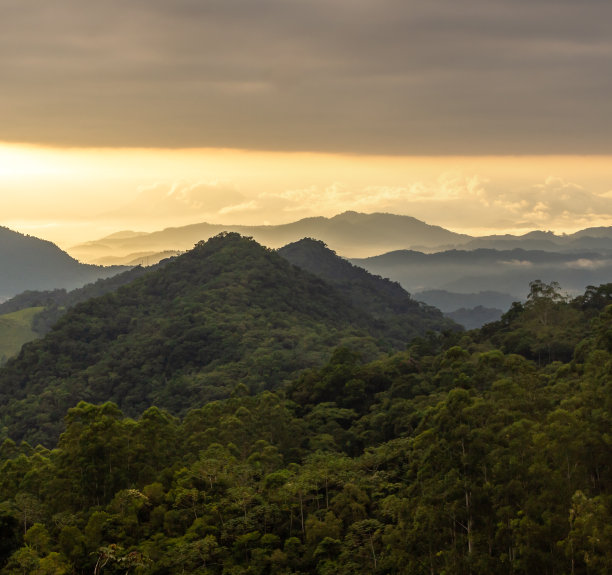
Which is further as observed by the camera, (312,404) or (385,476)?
(312,404)

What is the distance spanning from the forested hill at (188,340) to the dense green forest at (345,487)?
36904mm

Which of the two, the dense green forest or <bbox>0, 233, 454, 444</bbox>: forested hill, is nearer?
the dense green forest

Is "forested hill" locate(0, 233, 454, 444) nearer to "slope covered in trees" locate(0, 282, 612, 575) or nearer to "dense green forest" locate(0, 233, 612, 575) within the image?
"dense green forest" locate(0, 233, 612, 575)

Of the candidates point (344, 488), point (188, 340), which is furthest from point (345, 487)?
point (188, 340)

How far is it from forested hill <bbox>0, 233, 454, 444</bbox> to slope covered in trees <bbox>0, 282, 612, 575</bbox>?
39.4 m

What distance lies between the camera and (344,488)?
4028 centimetres

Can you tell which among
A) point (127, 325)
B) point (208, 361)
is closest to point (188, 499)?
point (208, 361)

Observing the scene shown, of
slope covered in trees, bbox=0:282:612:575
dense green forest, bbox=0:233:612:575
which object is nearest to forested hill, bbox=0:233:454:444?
dense green forest, bbox=0:233:612:575

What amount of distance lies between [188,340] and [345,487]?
2877 inches

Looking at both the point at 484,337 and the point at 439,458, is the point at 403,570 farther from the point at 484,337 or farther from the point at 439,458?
the point at 484,337

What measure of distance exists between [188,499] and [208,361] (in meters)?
65.9

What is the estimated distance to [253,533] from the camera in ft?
126

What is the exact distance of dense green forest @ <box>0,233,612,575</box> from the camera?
98.9ft

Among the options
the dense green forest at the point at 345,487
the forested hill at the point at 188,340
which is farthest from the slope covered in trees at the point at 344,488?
the forested hill at the point at 188,340
